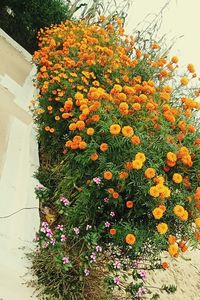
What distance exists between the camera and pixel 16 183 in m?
4.05

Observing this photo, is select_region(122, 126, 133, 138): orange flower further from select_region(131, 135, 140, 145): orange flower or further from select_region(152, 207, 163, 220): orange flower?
select_region(152, 207, 163, 220): orange flower

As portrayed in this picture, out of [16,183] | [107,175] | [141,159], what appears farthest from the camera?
[16,183]

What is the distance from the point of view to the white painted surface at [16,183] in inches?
117

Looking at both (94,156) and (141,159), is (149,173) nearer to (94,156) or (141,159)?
(141,159)

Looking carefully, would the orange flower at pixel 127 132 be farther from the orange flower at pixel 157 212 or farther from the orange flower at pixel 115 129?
the orange flower at pixel 157 212

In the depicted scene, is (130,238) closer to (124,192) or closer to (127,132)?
(124,192)

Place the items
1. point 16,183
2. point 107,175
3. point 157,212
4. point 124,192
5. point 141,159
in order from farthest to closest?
point 16,183 < point 124,192 < point 107,175 < point 141,159 < point 157,212

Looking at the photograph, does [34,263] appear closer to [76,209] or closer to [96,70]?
[76,209]

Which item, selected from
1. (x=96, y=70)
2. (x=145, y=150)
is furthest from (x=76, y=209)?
(x=96, y=70)

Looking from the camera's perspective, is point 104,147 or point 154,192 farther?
point 104,147

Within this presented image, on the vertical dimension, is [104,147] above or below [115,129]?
below

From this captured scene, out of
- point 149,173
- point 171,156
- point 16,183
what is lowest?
point 16,183

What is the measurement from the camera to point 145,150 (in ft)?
11.0

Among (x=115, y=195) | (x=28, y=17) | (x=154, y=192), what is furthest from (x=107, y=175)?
(x=28, y=17)
